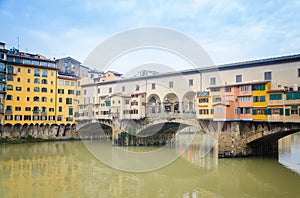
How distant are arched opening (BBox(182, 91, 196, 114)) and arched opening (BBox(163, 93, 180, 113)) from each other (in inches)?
48.1

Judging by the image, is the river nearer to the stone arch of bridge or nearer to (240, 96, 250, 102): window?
(240, 96, 250, 102): window

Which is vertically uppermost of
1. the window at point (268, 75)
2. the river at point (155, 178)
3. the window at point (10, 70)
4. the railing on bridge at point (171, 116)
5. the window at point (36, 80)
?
the window at point (10, 70)

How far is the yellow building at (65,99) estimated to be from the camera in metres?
38.3

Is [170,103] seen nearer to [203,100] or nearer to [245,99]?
[203,100]

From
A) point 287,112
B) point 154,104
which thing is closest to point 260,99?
point 287,112

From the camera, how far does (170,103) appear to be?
A: 102 ft

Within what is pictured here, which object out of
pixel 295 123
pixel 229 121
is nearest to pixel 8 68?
pixel 229 121

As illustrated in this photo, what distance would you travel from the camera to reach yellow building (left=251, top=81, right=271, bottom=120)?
2048cm

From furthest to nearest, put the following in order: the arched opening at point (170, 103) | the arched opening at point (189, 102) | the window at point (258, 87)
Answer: the arched opening at point (170, 103) < the arched opening at point (189, 102) < the window at point (258, 87)

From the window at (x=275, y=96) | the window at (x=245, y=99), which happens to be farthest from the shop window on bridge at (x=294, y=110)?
the window at (x=245, y=99)

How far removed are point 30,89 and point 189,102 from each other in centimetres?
2219

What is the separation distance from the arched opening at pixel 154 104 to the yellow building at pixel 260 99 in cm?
1260

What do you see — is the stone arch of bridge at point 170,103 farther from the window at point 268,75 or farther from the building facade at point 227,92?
the window at point 268,75

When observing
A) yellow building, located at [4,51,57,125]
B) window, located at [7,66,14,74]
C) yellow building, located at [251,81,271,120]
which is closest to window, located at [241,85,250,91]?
yellow building, located at [251,81,271,120]
